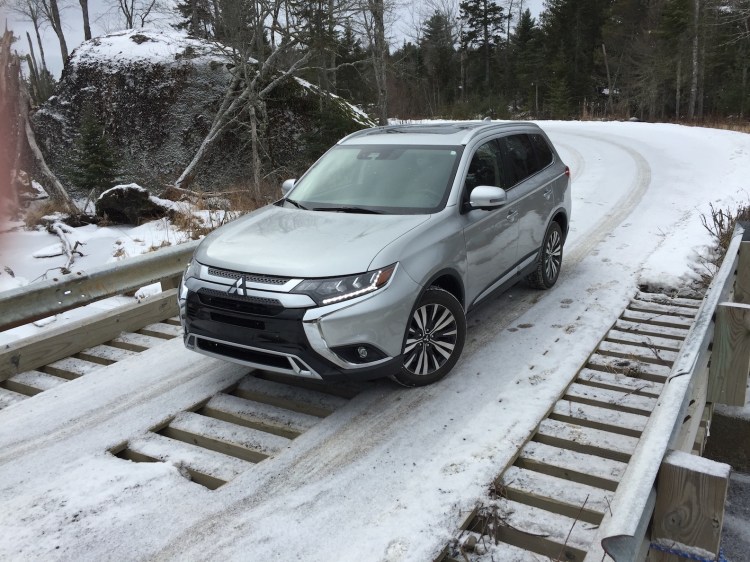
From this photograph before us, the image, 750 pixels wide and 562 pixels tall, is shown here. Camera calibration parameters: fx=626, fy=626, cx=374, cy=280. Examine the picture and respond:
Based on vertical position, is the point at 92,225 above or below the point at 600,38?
below

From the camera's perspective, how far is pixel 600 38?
58188 millimetres

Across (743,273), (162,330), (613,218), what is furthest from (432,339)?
(613,218)

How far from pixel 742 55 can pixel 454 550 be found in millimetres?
50572

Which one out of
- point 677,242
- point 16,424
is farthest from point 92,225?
point 677,242

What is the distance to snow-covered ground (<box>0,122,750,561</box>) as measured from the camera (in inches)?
132

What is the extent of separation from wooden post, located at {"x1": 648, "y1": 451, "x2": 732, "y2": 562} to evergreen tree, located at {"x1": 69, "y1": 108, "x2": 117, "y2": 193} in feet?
40.5

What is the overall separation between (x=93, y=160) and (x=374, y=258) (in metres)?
10.0

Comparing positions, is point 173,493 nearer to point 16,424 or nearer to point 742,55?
point 16,424

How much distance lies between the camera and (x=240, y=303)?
14.1 ft

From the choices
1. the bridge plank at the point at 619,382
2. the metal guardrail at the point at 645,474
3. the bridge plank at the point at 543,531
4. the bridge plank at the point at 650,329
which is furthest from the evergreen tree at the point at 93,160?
the metal guardrail at the point at 645,474

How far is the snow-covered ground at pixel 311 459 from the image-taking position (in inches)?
132

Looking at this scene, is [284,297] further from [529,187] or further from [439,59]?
[439,59]

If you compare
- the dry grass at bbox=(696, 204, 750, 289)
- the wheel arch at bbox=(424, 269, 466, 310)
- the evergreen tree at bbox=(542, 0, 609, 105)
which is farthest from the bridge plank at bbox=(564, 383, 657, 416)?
the evergreen tree at bbox=(542, 0, 609, 105)

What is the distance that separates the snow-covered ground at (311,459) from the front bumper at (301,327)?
492mm
